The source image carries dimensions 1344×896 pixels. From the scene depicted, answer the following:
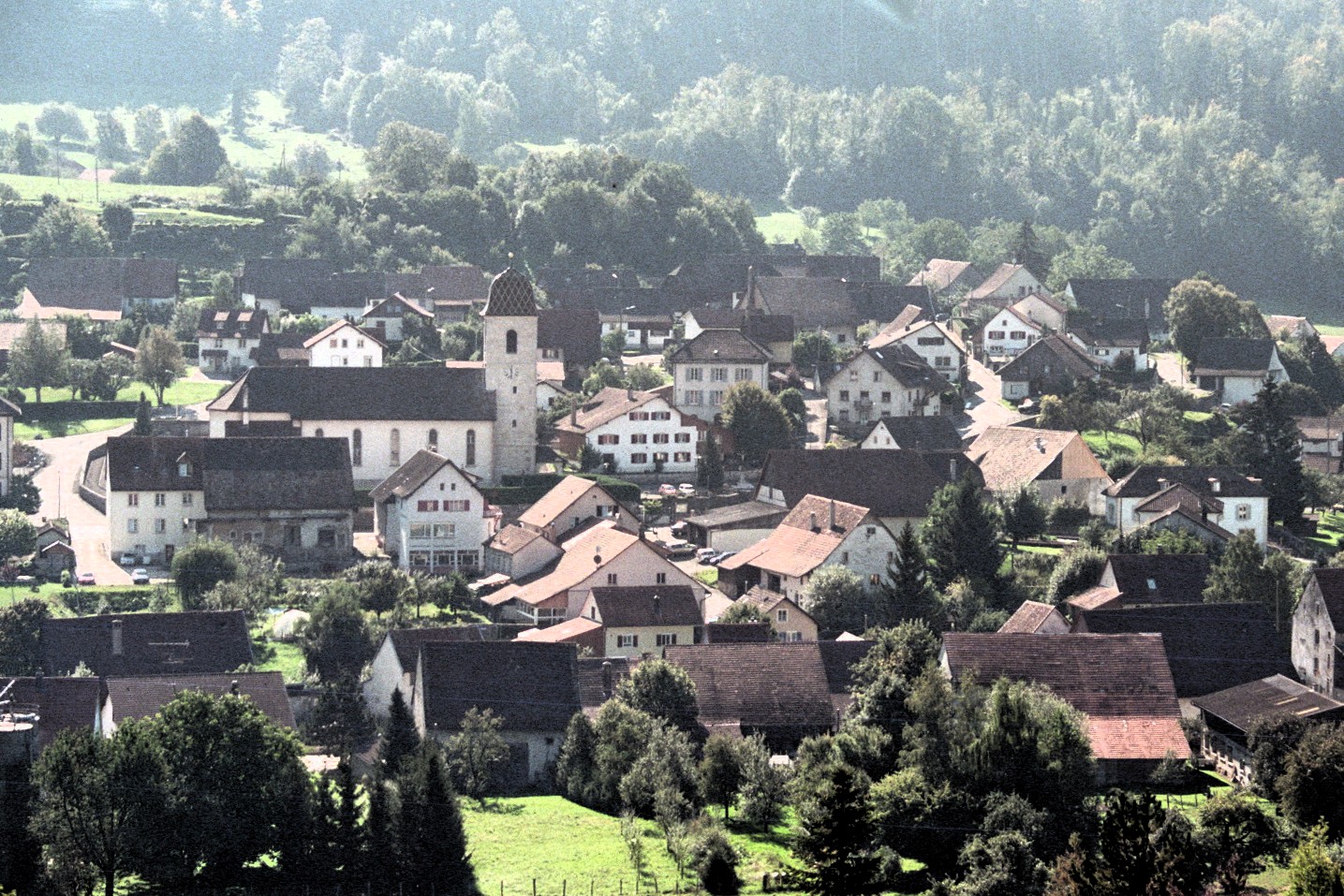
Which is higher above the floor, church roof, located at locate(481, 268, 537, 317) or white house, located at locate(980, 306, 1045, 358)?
white house, located at locate(980, 306, 1045, 358)

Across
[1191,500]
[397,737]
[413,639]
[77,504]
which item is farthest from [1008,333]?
A: [397,737]

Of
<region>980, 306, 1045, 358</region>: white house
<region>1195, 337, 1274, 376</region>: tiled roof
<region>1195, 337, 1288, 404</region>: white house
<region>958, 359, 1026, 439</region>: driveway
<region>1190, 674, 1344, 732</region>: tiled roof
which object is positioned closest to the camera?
<region>1190, 674, 1344, 732</region>: tiled roof

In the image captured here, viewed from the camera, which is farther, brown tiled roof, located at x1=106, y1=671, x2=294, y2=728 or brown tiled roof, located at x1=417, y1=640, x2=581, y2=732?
brown tiled roof, located at x1=417, y1=640, x2=581, y2=732

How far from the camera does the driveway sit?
250 feet

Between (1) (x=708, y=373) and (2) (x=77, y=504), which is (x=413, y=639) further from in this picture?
(1) (x=708, y=373)

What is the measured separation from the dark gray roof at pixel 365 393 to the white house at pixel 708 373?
7.26m

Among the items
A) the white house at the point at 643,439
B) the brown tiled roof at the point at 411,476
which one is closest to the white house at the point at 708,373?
the white house at the point at 643,439

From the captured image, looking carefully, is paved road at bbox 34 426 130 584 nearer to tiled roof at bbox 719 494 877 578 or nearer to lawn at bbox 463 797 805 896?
tiled roof at bbox 719 494 877 578

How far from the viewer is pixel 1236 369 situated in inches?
3243

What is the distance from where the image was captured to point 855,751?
1754 inches

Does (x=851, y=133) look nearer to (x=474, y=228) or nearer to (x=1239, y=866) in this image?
(x=474, y=228)

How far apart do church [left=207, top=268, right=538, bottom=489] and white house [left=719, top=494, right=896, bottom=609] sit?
455 inches

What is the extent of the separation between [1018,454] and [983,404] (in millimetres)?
11615

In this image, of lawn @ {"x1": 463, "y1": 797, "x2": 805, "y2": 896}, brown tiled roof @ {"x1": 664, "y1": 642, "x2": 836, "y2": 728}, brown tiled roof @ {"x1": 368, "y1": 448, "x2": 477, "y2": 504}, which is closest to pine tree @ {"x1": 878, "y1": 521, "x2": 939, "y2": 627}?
brown tiled roof @ {"x1": 664, "y1": 642, "x2": 836, "y2": 728}
